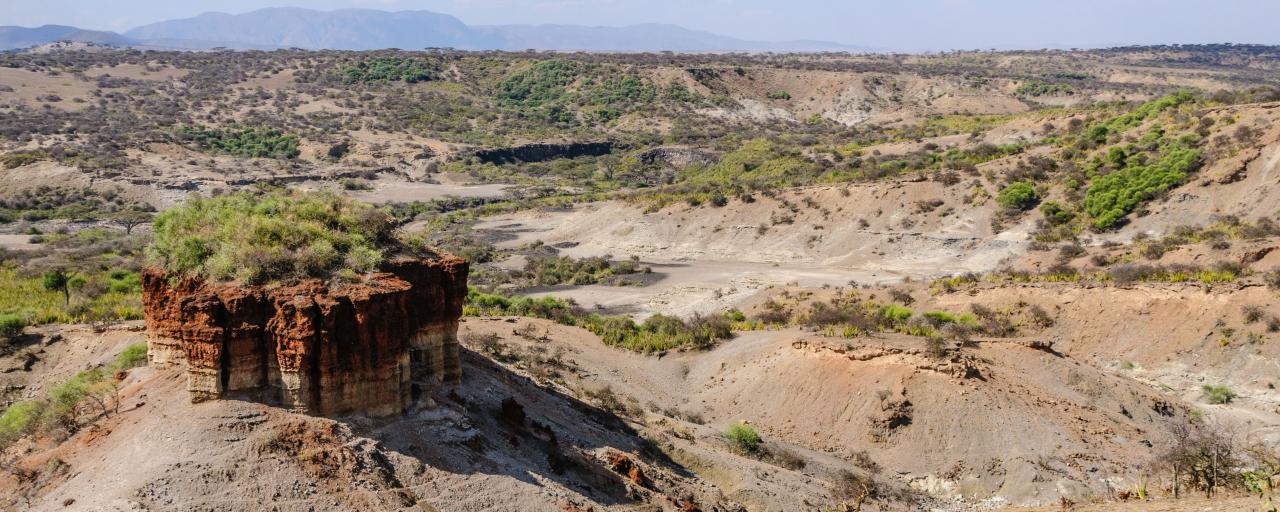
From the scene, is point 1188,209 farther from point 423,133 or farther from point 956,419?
point 423,133

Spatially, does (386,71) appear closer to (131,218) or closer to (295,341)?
(131,218)

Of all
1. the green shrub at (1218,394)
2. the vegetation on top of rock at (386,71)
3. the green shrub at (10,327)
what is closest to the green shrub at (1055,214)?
the green shrub at (1218,394)

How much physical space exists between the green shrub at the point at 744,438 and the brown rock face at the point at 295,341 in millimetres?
8577

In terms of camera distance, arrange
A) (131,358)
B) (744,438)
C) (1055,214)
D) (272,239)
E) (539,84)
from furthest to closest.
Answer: (539,84)
(1055,214)
(744,438)
(131,358)
(272,239)

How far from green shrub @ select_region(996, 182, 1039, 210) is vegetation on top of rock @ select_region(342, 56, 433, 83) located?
79.2 metres

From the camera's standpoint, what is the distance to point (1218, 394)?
2222cm

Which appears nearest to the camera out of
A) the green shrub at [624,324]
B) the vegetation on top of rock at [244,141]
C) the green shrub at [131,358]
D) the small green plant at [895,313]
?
the green shrub at [131,358]

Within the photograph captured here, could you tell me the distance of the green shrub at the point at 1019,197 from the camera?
143 ft

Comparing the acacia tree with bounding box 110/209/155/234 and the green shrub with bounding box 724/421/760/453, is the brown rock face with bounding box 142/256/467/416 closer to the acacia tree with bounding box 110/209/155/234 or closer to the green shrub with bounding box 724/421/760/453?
the green shrub with bounding box 724/421/760/453

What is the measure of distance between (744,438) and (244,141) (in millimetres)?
70158

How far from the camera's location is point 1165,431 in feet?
67.4

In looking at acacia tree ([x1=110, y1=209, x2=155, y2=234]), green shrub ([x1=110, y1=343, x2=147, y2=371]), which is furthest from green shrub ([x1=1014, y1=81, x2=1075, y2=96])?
green shrub ([x1=110, y1=343, x2=147, y2=371])

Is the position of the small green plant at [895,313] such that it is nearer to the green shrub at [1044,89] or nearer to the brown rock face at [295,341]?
the brown rock face at [295,341]

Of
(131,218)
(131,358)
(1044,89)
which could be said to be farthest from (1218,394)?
(1044,89)
